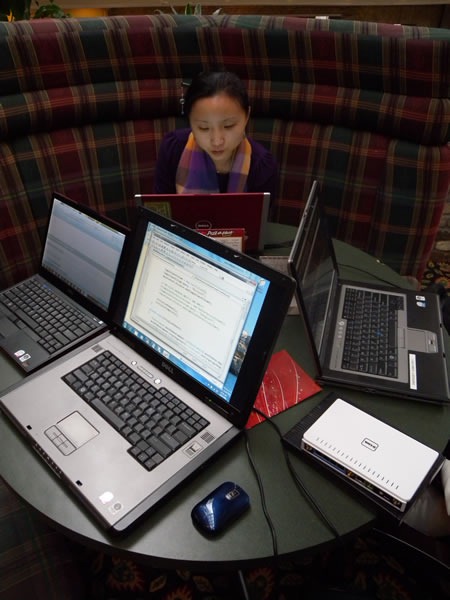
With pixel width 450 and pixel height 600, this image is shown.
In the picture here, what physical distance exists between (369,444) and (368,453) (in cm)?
2

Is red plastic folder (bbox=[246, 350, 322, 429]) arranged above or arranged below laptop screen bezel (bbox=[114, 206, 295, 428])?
below

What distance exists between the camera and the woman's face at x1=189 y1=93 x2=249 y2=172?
1254 millimetres

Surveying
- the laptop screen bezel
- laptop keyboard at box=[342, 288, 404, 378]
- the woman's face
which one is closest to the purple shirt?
the woman's face

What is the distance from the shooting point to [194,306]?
0.80 metres

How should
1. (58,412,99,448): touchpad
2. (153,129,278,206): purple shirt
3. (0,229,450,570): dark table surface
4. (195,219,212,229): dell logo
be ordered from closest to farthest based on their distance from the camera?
(0,229,450,570): dark table surface < (58,412,99,448): touchpad < (195,219,212,229): dell logo < (153,129,278,206): purple shirt

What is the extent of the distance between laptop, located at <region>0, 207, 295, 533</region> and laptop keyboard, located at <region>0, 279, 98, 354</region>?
8cm

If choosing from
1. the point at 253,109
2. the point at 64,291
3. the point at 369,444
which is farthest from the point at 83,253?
the point at 253,109

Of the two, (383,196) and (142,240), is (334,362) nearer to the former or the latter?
(142,240)

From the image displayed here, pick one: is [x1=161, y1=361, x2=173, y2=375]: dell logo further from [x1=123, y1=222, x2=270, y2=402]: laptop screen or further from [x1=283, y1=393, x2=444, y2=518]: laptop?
[x1=283, y1=393, x2=444, y2=518]: laptop

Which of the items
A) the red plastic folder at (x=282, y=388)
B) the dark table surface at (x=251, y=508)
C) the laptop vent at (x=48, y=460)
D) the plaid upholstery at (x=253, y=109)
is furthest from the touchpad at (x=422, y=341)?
the plaid upholstery at (x=253, y=109)

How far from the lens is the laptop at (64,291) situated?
969 mm

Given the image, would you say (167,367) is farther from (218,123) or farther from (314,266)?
(218,123)

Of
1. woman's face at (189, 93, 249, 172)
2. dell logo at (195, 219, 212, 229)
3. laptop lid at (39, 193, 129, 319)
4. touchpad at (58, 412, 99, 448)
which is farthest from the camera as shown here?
woman's face at (189, 93, 249, 172)

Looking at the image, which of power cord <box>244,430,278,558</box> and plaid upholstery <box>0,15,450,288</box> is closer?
power cord <box>244,430,278,558</box>
